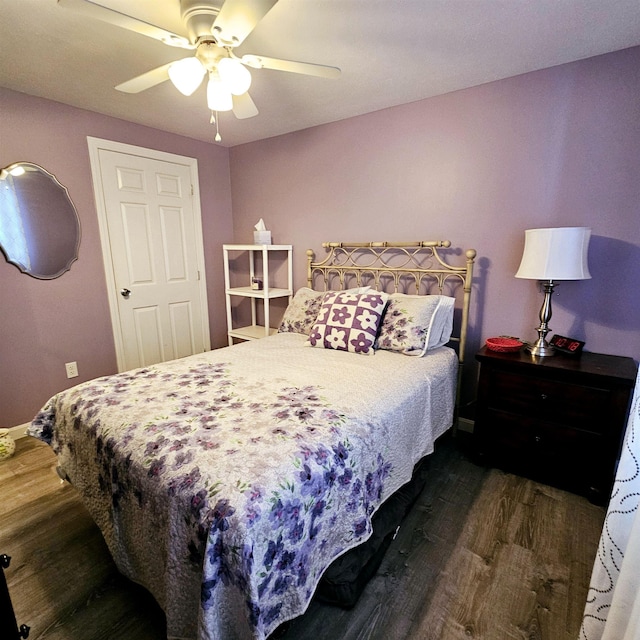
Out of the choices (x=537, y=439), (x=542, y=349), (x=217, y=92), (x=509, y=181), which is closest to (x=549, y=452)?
(x=537, y=439)

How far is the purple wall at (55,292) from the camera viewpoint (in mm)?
2350

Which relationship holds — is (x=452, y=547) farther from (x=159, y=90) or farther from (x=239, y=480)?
(x=159, y=90)

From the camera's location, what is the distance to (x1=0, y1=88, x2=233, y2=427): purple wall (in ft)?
7.71

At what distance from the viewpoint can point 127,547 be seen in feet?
4.19

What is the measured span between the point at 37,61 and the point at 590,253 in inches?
129

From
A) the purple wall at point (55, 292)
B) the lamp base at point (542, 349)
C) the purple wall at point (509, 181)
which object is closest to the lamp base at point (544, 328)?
the lamp base at point (542, 349)

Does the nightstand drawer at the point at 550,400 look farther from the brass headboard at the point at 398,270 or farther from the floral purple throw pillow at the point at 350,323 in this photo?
the floral purple throw pillow at the point at 350,323

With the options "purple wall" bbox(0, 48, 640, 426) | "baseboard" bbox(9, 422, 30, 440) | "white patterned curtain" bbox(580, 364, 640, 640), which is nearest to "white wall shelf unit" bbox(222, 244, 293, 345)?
"purple wall" bbox(0, 48, 640, 426)

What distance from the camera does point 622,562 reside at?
73cm

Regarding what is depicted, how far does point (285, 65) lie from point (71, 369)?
266cm

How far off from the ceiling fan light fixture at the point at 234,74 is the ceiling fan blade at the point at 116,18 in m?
0.15

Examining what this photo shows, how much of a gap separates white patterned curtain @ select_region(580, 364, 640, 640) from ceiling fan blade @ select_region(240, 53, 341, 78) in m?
1.60

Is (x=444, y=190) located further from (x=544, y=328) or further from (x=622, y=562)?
(x=622, y=562)

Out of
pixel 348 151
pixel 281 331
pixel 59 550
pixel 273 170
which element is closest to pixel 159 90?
pixel 273 170
